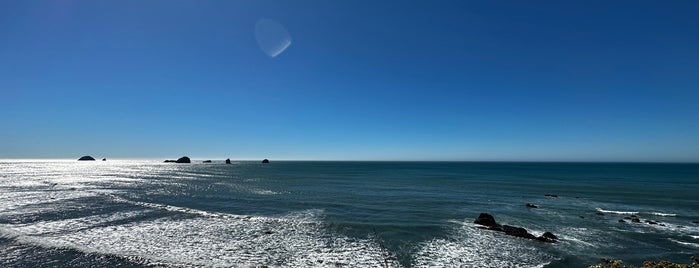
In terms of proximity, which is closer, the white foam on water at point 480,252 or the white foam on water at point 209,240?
the white foam on water at point 209,240

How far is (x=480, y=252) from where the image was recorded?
893 inches

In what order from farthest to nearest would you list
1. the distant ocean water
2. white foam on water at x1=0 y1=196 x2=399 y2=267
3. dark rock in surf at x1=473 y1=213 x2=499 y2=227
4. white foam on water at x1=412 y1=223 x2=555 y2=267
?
dark rock in surf at x1=473 y1=213 x2=499 y2=227 → white foam on water at x1=412 y1=223 x2=555 y2=267 → the distant ocean water → white foam on water at x1=0 y1=196 x2=399 y2=267

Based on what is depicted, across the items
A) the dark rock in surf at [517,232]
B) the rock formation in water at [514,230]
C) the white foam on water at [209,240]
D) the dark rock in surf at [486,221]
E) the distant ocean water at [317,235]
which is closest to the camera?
the white foam on water at [209,240]

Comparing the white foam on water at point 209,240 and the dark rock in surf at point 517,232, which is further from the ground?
the white foam on water at point 209,240

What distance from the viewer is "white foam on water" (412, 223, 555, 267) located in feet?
67.1

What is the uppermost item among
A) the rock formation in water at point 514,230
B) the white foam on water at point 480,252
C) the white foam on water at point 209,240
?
the white foam on water at point 209,240

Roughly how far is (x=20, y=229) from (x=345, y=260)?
26452mm

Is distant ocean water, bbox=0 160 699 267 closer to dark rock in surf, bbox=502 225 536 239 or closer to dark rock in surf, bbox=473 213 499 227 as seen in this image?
dark rock in surf, bbox=473 213 499 227

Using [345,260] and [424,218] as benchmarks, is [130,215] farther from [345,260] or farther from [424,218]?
[424,218]


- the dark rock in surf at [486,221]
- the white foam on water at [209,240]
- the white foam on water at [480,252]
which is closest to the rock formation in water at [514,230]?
the dark rock in surf at [486,221]

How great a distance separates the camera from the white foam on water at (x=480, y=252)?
67.1 feet

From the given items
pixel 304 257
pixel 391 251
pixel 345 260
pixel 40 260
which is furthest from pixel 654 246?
pixel 40 260

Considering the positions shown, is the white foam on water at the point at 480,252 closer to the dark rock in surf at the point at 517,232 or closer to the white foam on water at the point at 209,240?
the dark rock in surf at the point at 517,232

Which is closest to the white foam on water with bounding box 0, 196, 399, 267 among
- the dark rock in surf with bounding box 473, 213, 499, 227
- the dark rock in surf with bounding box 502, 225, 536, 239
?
the dark rock in surf with bounding box 502, 225, 536, 239
